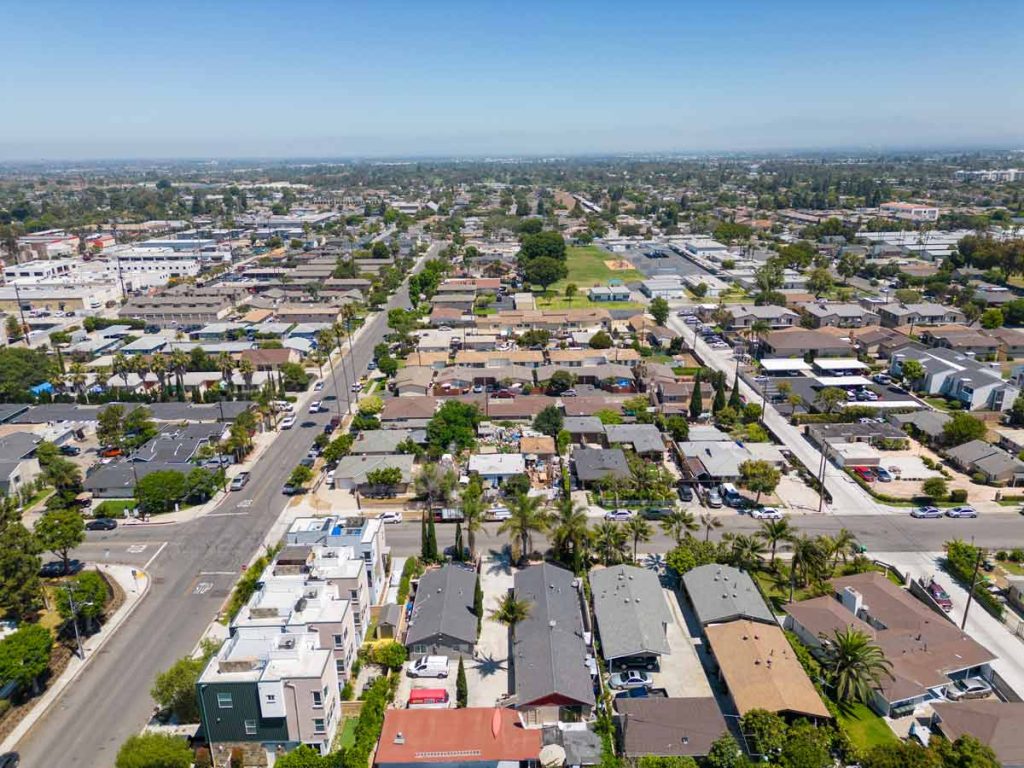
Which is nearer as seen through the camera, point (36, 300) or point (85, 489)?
point (85, 489)

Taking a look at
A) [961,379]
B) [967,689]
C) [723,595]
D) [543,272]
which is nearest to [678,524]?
[723,595]

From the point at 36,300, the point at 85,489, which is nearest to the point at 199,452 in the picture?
the point at 85,489

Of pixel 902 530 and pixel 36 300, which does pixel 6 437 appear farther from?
pixel 902 530

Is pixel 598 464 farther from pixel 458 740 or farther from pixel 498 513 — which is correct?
pixel 458 740

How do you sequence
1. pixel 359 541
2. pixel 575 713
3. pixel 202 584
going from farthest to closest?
1. pixel 202 584
2. pixel 359 541
3. pixel 575 713

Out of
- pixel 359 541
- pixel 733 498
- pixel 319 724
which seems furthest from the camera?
pixel 733 498

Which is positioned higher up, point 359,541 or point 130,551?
point 359,541

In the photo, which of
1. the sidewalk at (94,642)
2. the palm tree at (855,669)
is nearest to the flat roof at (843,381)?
the palm tree at (855,669)
